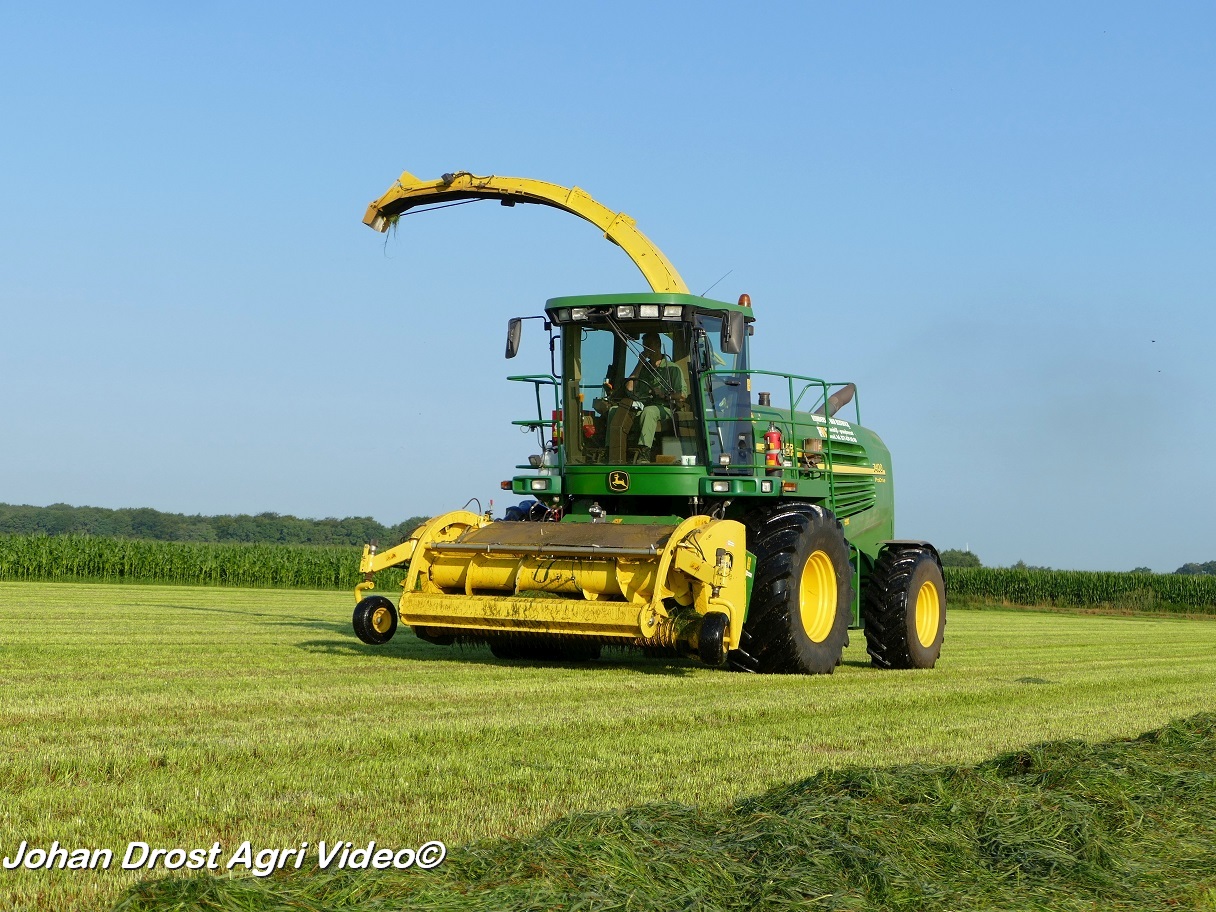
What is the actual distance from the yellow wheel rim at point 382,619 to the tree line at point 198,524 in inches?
1146

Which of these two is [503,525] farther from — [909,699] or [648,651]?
[909,699]

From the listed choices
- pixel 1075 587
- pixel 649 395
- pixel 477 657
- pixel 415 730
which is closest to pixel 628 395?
pixel 649 395

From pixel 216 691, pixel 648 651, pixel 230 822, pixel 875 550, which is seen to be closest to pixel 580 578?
pixel 648 651

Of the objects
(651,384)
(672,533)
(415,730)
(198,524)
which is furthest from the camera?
(198,524)

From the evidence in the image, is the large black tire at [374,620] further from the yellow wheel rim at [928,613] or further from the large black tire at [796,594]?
the yellow wheel rim at [928,613]

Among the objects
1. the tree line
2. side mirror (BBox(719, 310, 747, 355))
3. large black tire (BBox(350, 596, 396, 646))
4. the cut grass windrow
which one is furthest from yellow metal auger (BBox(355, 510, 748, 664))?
the tree line

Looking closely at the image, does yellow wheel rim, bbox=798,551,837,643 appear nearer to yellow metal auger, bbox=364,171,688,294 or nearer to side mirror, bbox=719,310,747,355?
side mirror, bbox=719,310,747,355

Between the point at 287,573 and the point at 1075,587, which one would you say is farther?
the point at 1075,587

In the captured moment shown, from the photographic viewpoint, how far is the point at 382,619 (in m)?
12.2

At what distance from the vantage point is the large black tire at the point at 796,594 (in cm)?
1139

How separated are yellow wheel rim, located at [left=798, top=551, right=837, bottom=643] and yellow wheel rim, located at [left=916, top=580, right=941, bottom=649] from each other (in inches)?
94.9

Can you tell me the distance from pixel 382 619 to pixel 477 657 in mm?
1125

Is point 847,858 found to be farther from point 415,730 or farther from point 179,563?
point 179,563

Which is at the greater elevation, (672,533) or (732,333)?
(732,333)
